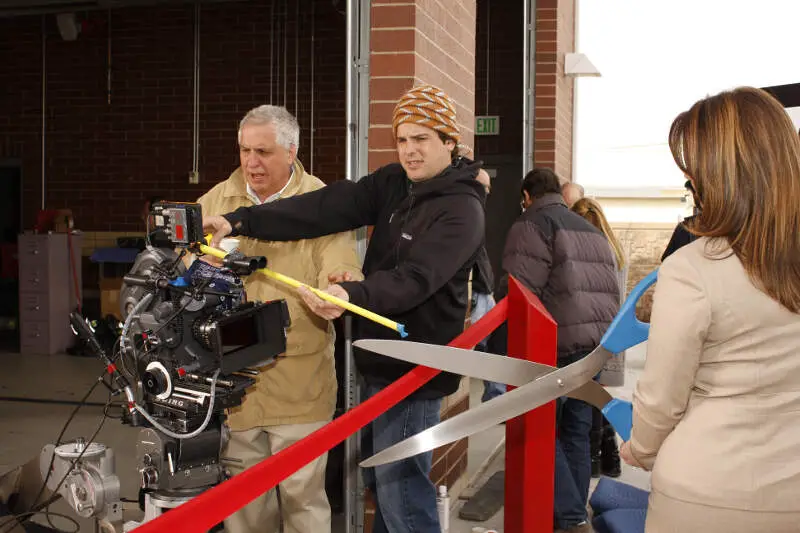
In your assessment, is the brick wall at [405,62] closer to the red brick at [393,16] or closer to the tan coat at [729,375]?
the red brick at [393,16]

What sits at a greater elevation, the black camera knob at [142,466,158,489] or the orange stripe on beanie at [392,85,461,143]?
the orange stripe on beanie at [392,85,461,143]

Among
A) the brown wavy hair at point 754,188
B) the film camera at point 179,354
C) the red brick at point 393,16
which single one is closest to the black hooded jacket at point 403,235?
the film camera at point 179,354

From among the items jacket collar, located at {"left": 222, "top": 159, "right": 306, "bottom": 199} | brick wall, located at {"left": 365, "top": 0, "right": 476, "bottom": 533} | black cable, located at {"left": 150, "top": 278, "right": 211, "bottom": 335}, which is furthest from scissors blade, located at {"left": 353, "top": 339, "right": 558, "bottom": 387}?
brick wall, located at {"left": 365, "top": 0, "right": 476, "bottom": 533}

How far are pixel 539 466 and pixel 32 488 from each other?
70.0 inches

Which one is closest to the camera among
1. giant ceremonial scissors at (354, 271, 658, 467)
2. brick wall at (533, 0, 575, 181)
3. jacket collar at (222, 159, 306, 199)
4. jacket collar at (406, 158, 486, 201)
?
giant ceremonial scissors at (354, 271, 658, 467)

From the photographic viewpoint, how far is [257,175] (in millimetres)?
2986

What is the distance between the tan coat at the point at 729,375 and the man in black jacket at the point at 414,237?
100 centimetres

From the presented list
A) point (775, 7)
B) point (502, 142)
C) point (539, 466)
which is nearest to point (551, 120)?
point (502, 142)

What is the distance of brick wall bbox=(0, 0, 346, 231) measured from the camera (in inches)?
405

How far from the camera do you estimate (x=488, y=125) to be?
34.1ft

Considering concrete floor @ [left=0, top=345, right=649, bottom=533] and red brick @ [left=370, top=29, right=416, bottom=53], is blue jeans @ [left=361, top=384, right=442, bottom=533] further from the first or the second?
red brick @ [left=370, top=29, right=416, bottom=53]

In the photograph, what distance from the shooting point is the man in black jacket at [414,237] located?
2.63m

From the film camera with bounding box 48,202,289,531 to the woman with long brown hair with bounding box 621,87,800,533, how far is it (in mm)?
1091

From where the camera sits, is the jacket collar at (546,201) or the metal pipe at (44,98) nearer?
the jacket collar at (546,201)
